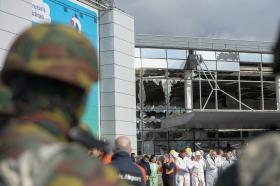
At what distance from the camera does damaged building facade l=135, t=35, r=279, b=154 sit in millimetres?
27641

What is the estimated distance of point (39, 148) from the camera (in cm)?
142

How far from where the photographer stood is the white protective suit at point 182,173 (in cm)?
1748

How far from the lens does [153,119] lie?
92.0 ft

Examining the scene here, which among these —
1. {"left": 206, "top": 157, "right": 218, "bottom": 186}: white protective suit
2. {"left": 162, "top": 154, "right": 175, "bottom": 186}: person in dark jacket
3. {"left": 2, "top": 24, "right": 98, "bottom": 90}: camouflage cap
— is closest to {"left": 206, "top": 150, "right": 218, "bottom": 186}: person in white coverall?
{"left": 206, "top": 157, "right": 218, "bottom": 186}: white protective suit

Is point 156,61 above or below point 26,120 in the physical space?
above

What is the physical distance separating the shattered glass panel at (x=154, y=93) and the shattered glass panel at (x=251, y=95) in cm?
477

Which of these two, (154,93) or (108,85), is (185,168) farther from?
(154,93)

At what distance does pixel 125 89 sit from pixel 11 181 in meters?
19.5

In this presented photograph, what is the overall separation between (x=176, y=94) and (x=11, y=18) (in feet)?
49.0

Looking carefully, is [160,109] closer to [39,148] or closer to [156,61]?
[156,61]

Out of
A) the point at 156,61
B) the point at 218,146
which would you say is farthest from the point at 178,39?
the point at 218,146

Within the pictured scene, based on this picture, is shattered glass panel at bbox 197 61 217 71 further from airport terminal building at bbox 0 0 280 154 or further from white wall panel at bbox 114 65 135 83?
white wall panel at bbox 114 65 135 83

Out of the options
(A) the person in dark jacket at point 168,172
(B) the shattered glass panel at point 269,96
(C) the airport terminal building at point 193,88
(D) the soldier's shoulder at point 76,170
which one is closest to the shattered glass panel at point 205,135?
(C) the airport terminal building at point 193,88

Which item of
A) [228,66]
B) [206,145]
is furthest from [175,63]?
[206,145]
